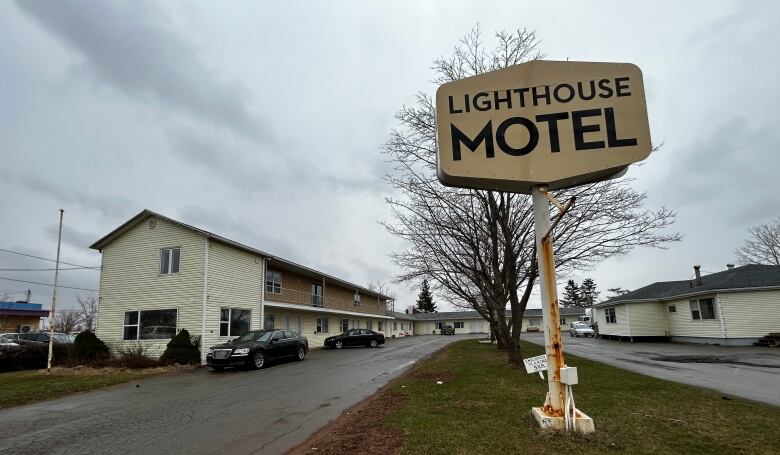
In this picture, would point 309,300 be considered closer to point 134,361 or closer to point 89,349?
point 89,349

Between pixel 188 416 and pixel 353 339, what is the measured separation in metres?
23.9

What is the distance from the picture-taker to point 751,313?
24141 mm

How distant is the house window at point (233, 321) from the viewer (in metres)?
22.0

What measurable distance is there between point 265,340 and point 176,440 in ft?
38.9

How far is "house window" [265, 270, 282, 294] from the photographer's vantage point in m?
27.6

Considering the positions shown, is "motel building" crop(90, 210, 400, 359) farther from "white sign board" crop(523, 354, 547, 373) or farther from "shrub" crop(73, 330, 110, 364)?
"white sign board" crop(523, 354, 547, 373)

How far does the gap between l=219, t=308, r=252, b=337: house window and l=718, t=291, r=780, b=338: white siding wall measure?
26.1 meters

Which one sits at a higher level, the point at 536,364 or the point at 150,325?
the point at 150,325

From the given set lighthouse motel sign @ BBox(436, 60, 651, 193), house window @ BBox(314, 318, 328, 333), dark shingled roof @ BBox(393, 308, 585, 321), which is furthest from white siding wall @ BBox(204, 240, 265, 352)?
dark shingled roof @ BBox(393, 308, 585, 321)

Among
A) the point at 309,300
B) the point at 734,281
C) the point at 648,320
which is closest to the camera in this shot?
the point at 734,281

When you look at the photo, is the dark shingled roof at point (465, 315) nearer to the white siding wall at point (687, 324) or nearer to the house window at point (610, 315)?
the house window at point (610, 315)

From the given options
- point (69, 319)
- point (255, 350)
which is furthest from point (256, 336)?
point (69, 319)

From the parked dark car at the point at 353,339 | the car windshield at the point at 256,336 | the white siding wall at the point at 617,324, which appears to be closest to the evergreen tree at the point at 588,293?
the white siding wall at the point at 617,324

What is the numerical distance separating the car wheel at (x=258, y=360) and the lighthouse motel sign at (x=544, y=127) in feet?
44.1
